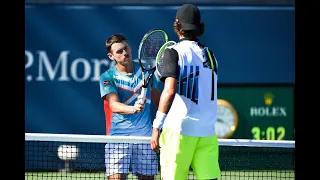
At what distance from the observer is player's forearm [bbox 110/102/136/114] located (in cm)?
737

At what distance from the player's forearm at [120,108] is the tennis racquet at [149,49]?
278mm

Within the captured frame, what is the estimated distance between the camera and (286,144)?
752 centimetres

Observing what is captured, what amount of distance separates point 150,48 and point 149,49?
0.04 ft

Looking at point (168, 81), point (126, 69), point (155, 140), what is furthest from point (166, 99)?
point (126, 69)

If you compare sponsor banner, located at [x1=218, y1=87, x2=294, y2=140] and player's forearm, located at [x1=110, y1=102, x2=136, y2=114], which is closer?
player's forearm, located at [x1=110, y1=102, x2=136, y2=114]

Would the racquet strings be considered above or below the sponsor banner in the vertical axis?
above

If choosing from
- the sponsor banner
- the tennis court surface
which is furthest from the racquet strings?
the sponsor banner

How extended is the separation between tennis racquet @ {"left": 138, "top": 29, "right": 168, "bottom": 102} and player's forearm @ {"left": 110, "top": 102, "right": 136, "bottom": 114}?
28 cm

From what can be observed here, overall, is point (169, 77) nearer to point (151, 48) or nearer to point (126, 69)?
point (151, 48)

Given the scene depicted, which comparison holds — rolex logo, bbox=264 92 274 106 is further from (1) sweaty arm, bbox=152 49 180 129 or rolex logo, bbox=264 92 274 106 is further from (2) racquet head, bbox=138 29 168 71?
(1) sweaty arm, bbox=152 49 180 129

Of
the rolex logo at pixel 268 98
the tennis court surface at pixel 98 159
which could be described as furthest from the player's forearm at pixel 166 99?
the rolex logo at pixel 268 98

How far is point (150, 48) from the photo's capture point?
749cm
